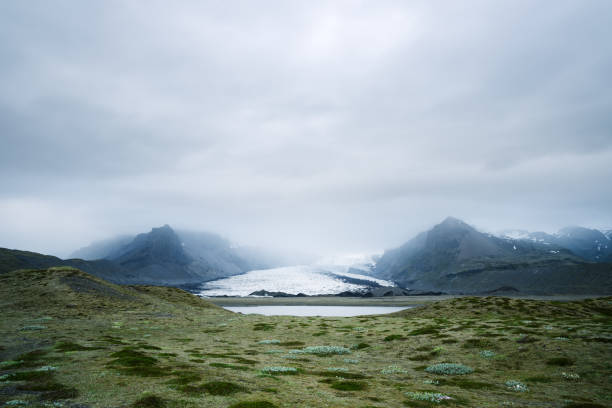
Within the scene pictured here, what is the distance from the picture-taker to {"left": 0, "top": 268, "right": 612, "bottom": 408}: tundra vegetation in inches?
590

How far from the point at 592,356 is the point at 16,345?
44632 millimetres

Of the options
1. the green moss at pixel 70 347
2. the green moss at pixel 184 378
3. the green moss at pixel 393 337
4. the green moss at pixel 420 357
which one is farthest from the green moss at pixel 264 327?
the green moss at pixel 184 378

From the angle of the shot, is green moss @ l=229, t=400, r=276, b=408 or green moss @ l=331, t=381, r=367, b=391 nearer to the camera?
green moss @ l=229, t=400, r=276, b=408

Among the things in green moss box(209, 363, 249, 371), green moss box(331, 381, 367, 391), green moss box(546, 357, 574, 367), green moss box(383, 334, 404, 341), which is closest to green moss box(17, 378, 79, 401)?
green moss box(209, 363, 249, 371)

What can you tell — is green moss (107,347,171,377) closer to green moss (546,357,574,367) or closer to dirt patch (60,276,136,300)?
green moss (546,357,574,367)

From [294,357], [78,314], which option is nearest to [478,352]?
[294,357]

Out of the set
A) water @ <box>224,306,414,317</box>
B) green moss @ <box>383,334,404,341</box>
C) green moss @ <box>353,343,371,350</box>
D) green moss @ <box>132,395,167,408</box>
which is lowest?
water @ <box>224,306,414,317</box>

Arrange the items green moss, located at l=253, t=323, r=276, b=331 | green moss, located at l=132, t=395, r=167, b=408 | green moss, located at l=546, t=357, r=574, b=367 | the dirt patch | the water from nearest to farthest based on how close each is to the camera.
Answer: green moss, located at l=132, t=395, r=167, b=408 → green moss, located at l=546, t=357, r=574, b=367 → green moss, located at l=253, t=323, r=276, b=331 → the dirt patch → the water

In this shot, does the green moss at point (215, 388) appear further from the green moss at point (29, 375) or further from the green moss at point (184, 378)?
the green moss at point (29, 375)

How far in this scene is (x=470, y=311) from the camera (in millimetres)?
66500

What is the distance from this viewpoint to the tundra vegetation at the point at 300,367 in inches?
590

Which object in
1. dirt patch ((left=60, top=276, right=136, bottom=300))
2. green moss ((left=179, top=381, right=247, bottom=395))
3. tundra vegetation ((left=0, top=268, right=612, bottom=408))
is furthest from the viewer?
dirt patch ((left=60, top=276, right=136, bottom=300))

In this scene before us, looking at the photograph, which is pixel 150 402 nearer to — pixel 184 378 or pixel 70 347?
pixel 184 378

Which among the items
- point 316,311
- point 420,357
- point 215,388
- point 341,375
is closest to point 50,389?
point 215,388
